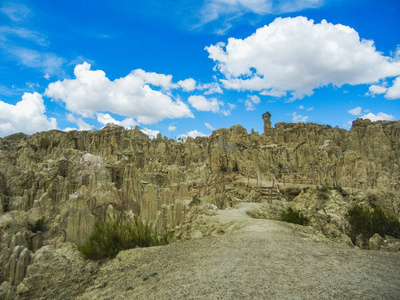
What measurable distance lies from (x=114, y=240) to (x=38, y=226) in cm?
2016

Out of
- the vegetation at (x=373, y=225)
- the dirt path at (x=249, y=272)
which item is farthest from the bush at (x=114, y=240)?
the vegetation at (x=373, y=225)

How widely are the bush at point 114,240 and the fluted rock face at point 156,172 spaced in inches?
116

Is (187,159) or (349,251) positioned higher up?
(187,159)

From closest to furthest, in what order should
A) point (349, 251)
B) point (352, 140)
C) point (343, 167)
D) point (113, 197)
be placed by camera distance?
point (349, 251) < point (113, 197) < point (343, 167) < point (352, 140)

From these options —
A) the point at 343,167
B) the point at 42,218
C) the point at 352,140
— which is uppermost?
the point at 352,140

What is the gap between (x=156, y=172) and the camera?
39.9m

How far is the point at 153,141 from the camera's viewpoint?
2598 inches

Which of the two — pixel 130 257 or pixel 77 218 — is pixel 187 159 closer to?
pixel 77 218

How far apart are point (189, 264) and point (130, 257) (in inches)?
70.7

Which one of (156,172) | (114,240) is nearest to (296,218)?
(114,240)

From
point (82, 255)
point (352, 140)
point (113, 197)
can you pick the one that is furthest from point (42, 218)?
point (352, 140)

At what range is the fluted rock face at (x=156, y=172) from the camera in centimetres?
2105

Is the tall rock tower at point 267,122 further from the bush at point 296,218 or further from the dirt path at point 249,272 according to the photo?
the dirt path at point 249,272

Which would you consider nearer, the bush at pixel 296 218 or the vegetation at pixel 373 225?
the bush at pixel 296 218
